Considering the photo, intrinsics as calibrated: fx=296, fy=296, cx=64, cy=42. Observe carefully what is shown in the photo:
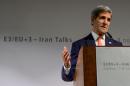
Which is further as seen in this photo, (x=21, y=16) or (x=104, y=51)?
(x=21, y=16)

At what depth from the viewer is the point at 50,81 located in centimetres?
422

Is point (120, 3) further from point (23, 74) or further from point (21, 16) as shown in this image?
point (23, 74)

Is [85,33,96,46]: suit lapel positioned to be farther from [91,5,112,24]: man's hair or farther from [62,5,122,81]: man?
[91,5,112,24]: man's hair

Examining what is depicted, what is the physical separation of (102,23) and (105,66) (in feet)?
2.23

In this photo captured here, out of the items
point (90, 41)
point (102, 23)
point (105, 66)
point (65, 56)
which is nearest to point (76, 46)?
point (90, 41)

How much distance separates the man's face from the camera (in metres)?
1.69

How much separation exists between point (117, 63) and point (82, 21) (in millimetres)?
3420

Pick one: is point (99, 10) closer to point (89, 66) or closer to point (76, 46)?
point (76, 46)

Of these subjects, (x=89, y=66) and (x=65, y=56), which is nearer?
(x=89, y=66)

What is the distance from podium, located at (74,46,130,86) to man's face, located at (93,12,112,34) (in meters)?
0.62

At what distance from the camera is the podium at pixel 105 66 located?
1.06 metres

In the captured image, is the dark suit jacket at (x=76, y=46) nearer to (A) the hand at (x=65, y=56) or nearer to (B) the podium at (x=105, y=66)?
(A) the hand at (x=65, y=56)

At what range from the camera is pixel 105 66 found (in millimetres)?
1074

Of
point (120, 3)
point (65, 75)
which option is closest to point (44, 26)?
point (120, 3)
